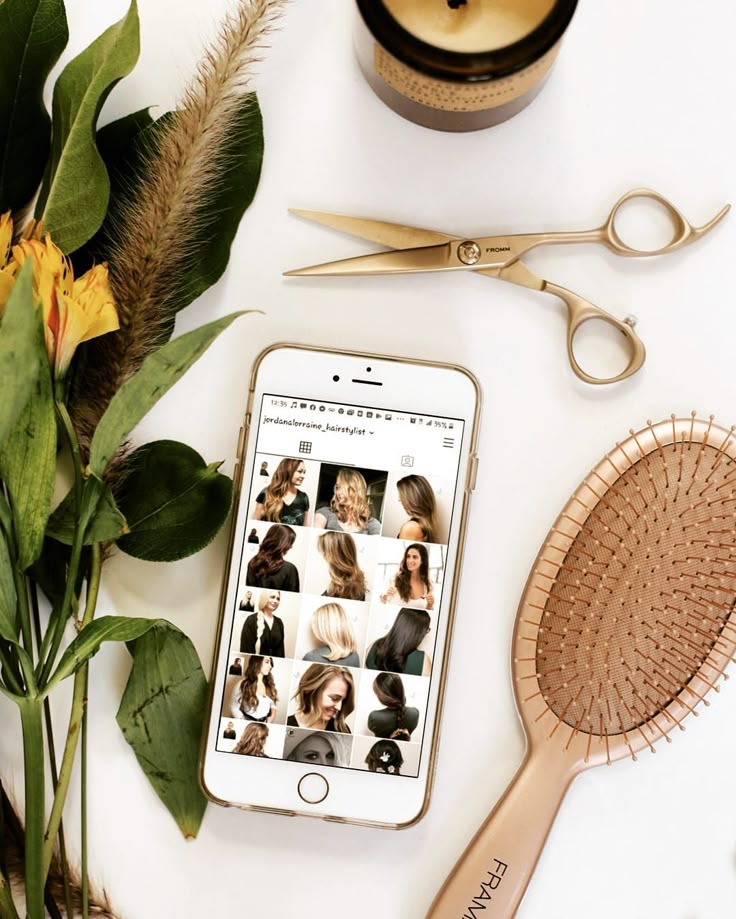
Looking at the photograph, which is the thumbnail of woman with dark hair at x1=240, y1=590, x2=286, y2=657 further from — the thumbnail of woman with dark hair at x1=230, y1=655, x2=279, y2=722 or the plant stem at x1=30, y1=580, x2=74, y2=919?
the plant stem at x1=30, y1=580, x2=74, y2=919

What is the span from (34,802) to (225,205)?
315 mm

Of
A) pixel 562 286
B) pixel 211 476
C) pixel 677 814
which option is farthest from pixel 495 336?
pixel 677 814

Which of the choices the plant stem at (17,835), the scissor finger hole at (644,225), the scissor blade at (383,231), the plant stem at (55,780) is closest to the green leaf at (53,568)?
the plant stem at (55,780)

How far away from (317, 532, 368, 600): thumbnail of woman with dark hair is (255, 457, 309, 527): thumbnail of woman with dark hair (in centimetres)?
2

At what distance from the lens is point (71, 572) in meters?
0.37

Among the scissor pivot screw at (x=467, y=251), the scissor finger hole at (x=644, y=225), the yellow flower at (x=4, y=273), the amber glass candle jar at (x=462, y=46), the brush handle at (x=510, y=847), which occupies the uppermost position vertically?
the amber glass candle jar at (x=462, y=46)

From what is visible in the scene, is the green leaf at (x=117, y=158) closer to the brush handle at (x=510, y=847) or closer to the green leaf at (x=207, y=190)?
the green leaf at (x=207, y=190)

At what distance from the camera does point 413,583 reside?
466 mm

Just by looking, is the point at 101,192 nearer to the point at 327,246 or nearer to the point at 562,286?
the point at 327,246

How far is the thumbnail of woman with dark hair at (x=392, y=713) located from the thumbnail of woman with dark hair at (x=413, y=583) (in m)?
0.04

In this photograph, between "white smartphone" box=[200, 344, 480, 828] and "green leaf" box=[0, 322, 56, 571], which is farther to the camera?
"white smartphone" box=[200, 344, 480, 828]

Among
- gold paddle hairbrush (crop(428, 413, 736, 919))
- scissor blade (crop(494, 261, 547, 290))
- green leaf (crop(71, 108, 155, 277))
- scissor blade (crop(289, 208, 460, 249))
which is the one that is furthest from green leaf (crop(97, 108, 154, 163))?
gold paddle hairbrush (crop(428, 413, 736, 919))

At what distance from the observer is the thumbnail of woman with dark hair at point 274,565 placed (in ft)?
1.52

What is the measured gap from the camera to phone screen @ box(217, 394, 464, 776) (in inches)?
18.2
